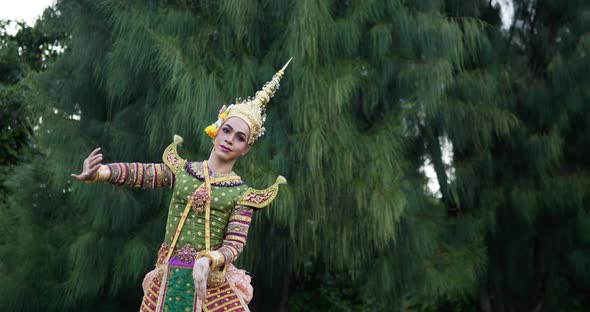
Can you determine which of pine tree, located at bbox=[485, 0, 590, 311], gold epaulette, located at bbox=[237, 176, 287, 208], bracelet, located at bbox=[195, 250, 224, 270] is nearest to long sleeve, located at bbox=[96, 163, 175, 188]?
Result: gold epaulette, located at bbox=[237, 176, 287, 208]

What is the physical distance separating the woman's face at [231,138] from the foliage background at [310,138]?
1761mm

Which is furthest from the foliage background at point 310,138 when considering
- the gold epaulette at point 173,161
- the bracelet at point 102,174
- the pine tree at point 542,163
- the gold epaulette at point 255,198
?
the bracelet at point 102,174

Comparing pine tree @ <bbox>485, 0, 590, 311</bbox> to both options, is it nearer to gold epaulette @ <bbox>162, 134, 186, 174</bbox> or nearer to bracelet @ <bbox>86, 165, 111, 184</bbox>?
gold epaulette @ <bbox>162, 134, 186, 174</bbox>

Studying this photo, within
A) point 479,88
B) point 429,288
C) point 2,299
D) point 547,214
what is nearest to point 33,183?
point 2,299

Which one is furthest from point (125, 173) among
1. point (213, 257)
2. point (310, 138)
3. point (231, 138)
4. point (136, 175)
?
point (310, 138)

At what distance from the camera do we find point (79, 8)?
21.1 feet

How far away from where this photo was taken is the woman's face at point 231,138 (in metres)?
3.62

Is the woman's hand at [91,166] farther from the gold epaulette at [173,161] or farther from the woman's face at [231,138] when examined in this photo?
the woman's face at [231,138]

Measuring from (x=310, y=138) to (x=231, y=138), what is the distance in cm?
197

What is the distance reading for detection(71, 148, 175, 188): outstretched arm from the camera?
339 centimetres

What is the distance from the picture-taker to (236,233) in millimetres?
3467

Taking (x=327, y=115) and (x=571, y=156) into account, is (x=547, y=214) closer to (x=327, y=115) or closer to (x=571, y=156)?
(x=571, y=156)

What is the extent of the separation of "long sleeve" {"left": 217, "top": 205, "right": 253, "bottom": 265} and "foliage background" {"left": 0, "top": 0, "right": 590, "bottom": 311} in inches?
73.4

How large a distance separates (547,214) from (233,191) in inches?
201
